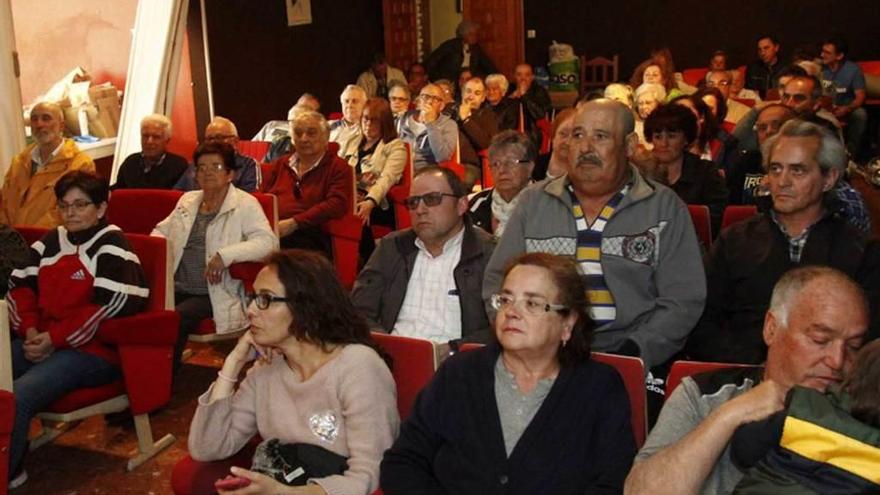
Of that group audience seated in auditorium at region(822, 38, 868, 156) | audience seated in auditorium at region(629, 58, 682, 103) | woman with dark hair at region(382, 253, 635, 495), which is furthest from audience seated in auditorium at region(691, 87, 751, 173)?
audience seated in auditorium at region(822, 38, 868, 156)

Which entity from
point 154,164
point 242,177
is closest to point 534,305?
point 242,177

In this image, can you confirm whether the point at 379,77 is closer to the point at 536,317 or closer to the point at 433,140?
the point at 433,140

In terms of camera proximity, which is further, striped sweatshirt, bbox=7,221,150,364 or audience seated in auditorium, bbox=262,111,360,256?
audience seated in auditorium, bbox=262,111,360,256

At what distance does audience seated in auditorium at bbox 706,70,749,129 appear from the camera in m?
7.75

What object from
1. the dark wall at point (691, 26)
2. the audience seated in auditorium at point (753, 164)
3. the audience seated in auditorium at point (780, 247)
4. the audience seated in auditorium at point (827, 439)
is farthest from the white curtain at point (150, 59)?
the audience seated in auditorium at point (827, 439)

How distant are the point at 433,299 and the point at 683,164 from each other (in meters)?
1.66

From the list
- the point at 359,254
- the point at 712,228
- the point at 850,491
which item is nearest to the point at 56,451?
the point at 359,254

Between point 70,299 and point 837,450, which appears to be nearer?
point 837,450

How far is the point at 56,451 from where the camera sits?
4109mm

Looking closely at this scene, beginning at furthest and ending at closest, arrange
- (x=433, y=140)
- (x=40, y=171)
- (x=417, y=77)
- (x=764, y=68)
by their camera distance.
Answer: (x=764, y=68)
(x=417, y=77)
(x=433, y=140)
(x=40, y=171)

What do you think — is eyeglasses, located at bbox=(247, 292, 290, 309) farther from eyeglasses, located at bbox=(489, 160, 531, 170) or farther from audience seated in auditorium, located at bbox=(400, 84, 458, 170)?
audience seated in auditorium, located at bbox=(400, 84, 458, 170)

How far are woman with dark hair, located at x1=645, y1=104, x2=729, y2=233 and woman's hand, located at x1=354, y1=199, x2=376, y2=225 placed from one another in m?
1.69

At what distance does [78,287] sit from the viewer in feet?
12.3

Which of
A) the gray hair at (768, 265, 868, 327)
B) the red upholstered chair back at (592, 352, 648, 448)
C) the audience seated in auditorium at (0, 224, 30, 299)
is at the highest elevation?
the gray hair at (768, 265, 868, 327)
